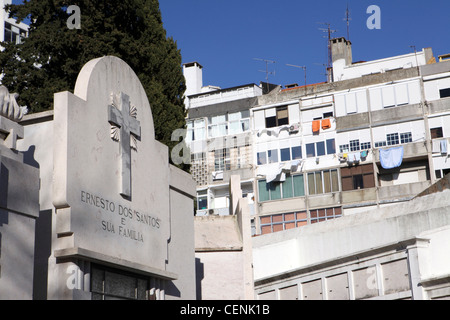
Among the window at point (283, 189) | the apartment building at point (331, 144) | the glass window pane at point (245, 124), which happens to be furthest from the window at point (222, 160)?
the window at point (283, 189)

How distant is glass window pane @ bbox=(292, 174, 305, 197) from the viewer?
2057 inches

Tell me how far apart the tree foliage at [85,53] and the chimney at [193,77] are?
37047 mm

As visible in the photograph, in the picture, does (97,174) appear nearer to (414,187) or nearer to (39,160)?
(39,160)

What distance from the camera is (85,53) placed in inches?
940

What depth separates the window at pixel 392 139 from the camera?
5072 cm

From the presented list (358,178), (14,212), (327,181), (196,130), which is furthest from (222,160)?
(14,212)

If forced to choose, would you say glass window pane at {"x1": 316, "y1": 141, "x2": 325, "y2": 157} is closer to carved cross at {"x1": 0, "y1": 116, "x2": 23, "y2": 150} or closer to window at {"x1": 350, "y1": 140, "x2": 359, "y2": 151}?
window at {"x1": 350, "y1": 140, "x2": 359, "y2": 151}

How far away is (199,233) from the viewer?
70.8 feet

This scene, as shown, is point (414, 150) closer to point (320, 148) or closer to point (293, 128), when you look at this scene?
point (320, 148)

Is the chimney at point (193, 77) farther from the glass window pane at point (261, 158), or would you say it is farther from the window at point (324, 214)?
the window at point (324, 214)

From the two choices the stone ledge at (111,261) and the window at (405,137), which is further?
the window at (405,137)

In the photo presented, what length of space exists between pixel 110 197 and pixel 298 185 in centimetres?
3797

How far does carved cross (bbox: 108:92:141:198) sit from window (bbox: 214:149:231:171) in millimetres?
38444

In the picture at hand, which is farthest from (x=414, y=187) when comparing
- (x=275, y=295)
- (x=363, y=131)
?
(x=275, y=295)
